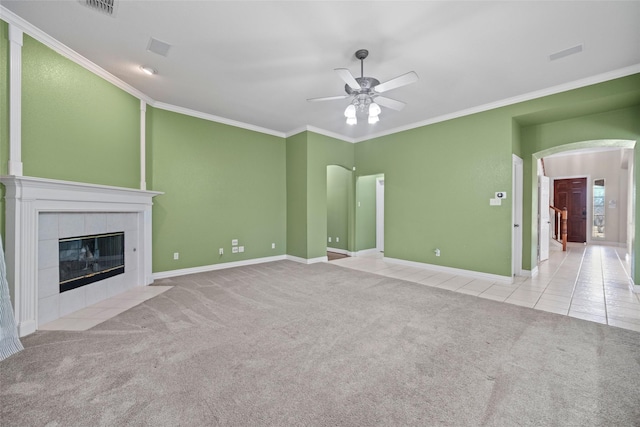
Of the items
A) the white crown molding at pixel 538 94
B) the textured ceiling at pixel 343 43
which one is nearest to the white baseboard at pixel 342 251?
the white crown molding at pixel 538 94

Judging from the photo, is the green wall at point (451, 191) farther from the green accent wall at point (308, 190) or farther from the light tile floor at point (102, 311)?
the light tile floor at point (102, 311)

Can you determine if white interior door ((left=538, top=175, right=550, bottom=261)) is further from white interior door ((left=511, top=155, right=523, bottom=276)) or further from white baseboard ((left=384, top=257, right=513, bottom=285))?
white baseboard ((left=384, top=257, right=513, bottom=285))

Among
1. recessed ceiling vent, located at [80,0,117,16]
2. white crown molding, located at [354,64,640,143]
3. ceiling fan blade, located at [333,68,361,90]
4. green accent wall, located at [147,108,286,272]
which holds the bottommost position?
green accent wall, located at [147,108,286,272]

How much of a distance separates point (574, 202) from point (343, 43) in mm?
10992

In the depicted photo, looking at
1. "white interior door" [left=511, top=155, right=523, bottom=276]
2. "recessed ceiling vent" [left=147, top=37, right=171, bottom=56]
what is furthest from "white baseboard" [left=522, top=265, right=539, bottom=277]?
"recessed ceiling vent" [left=147, top=37, right=171, bottom=56]

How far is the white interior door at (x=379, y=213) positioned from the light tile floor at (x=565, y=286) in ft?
4.43

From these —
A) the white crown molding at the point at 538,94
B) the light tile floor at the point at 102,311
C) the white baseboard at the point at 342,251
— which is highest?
the white crown molding at the point at 538,94

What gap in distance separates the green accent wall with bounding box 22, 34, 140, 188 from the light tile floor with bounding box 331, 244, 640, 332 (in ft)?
14.6

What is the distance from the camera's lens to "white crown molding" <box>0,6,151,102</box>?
7.98 ft

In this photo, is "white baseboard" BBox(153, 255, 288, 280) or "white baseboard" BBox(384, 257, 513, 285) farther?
"white baseboard" BBox(153, 255, 288, 280)

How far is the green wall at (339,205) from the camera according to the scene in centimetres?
718

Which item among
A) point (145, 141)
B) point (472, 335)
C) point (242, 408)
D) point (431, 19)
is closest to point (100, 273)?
point (145, 141)

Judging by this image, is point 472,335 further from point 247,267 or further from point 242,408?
point 247,267

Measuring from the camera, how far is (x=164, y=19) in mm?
2465
